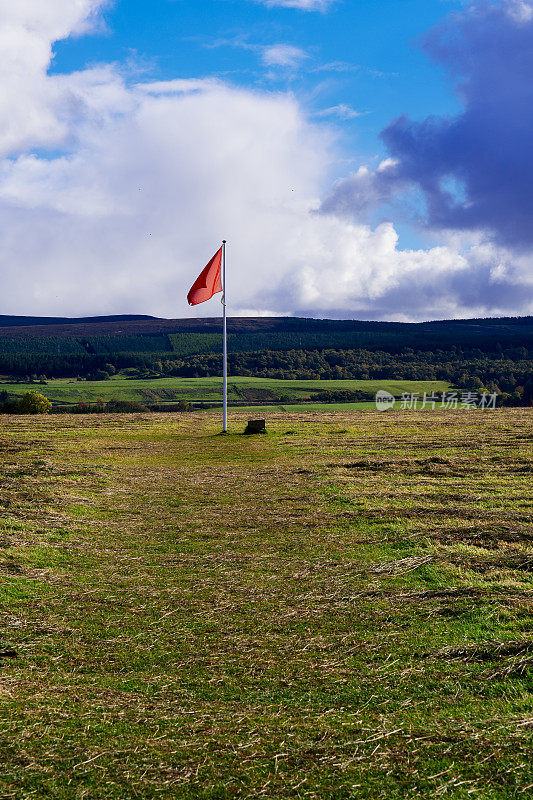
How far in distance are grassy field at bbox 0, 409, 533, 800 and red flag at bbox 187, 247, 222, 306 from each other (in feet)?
73.8

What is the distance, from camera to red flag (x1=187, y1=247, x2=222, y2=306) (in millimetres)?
38406

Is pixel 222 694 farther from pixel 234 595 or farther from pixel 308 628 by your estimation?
pixel 234 595

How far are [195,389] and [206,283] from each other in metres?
82.6

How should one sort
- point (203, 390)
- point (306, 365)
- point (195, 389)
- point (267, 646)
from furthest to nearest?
point (306, 365)
point (195, 389)
point (203, 390)
point (267, 646)

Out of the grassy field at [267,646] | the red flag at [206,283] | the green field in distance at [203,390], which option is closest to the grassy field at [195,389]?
the green field in distance at [203,390]

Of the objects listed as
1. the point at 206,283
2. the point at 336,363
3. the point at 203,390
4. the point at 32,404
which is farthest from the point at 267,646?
the point at 336,363

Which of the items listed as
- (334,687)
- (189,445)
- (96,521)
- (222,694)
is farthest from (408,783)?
(189,445)

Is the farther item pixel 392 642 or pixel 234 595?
pixel 234 595

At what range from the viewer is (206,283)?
A: 38562 millimetres

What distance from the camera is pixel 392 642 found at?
7578 mm

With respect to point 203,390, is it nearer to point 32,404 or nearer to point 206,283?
point 32,404

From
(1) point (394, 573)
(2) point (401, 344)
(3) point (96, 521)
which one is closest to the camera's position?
(1) point (394, 573)

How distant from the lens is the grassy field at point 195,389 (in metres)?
112

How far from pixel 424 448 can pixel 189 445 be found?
12998 millimetres
